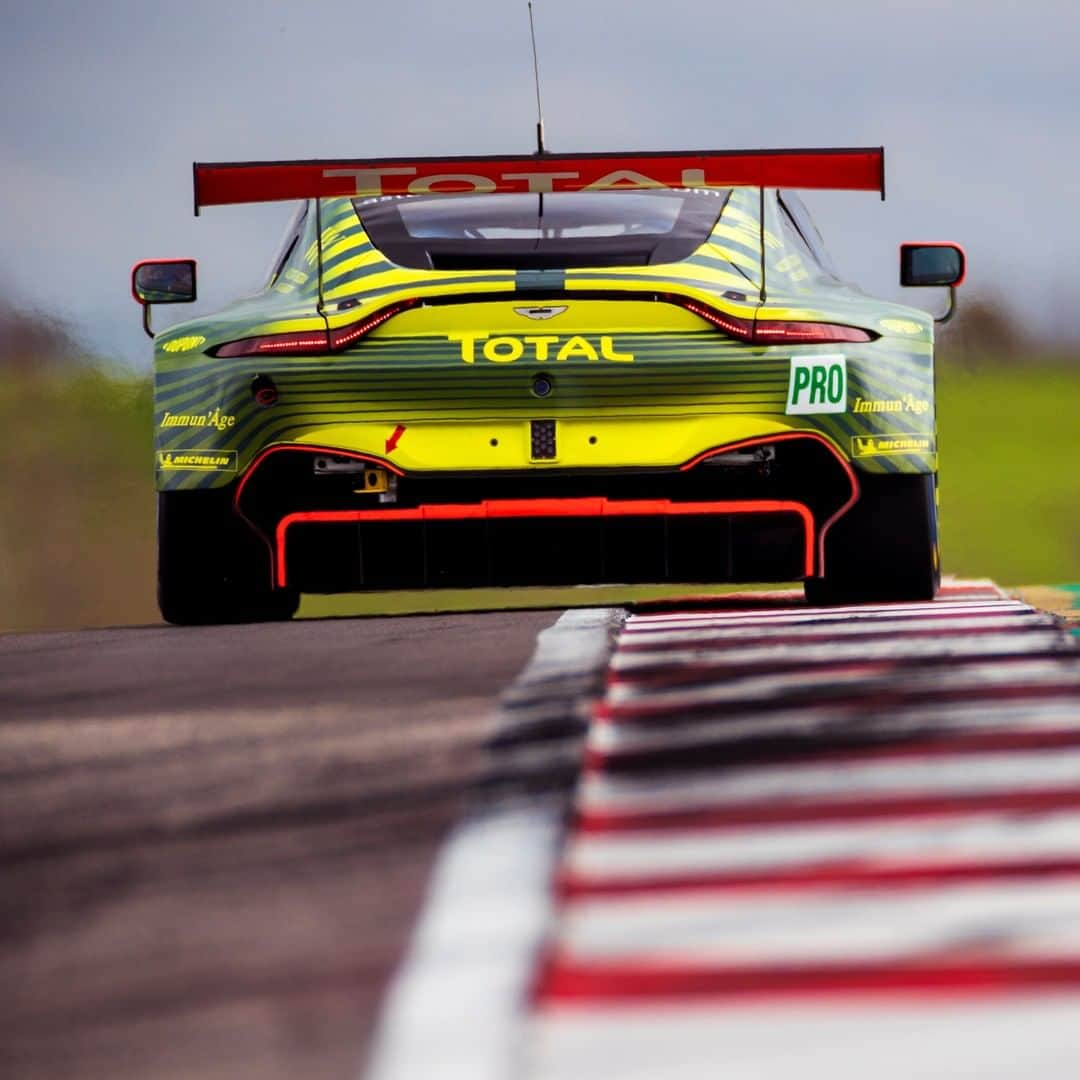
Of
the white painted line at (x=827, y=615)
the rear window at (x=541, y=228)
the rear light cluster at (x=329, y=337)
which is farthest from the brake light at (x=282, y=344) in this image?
the white painted line at (x=827, y=615)

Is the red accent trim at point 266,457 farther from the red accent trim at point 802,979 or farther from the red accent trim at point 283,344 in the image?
the red accent trim at point 802,979

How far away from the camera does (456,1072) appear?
7.40 ft

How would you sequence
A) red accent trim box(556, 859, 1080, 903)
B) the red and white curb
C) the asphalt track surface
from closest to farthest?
1. the red and white curb
2. the asphalt track surface
3. red accent trim box(556, 859, 1080, 903)

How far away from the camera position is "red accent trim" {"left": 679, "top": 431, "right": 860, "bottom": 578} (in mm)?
6605

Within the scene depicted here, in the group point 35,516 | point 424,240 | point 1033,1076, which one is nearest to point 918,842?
point 1033,1076

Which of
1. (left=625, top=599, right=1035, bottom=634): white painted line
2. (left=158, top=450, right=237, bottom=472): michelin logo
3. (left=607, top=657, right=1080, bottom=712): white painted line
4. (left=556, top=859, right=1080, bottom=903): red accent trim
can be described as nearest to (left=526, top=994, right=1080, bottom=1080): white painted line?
(left=556, top=859, right=1080, bottom=903): red accent trim

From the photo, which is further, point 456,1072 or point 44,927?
point 44,927

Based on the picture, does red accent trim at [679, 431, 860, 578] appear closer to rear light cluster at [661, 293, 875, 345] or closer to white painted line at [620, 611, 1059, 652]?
rear light cluster at [661, 293, 875, 345]

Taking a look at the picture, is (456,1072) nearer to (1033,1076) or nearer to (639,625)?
(1033,1076)

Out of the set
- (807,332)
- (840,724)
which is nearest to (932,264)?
(807,332)

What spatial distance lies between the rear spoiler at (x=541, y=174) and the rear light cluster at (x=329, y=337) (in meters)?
0.49

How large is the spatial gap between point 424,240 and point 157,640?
1.61 metres

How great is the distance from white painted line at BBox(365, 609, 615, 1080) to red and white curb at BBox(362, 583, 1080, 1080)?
11mm

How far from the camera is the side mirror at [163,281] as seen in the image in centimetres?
750
